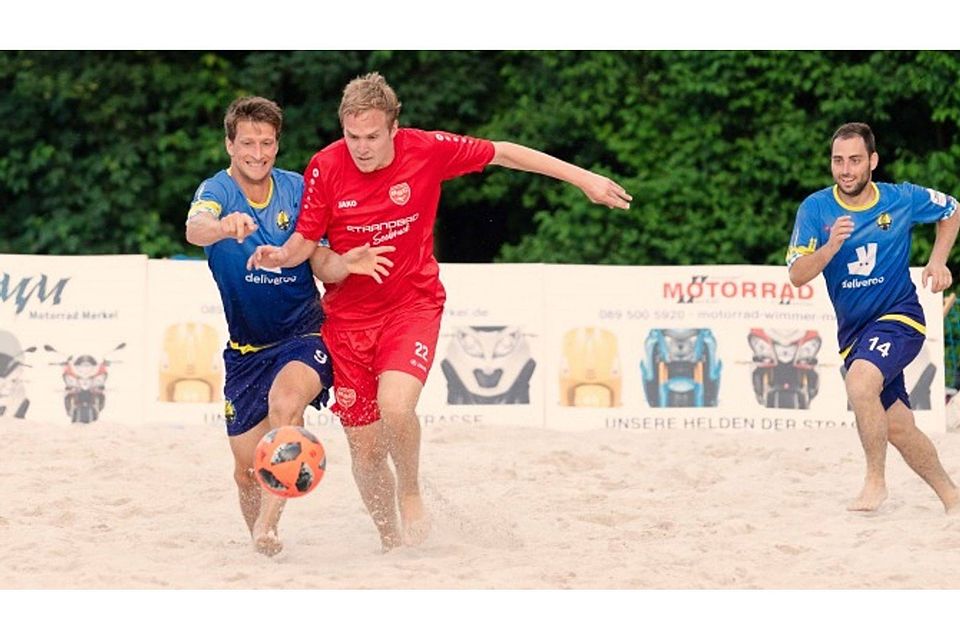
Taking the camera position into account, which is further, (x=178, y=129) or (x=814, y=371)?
(x=178, y=129)

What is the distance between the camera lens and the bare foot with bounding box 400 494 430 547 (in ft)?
26.2

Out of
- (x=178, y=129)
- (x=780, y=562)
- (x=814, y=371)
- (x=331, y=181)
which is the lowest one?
(x=780, y=562)

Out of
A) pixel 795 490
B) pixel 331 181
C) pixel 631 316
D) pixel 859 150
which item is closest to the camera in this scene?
pixel 331 181

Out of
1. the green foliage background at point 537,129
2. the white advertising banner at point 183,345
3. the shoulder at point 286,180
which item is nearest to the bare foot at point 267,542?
the shoulder at point 286,180

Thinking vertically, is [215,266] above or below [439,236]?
below

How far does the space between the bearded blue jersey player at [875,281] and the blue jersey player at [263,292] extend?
113 inches

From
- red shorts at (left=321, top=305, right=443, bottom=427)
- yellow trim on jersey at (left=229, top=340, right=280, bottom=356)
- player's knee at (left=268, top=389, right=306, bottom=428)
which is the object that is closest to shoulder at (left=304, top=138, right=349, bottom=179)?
red shorts at (left=321, top=305, right=443, bottom=427)

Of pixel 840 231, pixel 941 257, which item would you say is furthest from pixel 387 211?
pixel 941 257

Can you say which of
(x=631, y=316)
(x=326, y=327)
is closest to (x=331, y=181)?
(x=326, y=327)

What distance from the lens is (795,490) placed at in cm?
1030

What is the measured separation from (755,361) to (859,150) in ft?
13.4

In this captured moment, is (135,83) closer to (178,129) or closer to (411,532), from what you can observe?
(178,129)

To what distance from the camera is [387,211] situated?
301 inches

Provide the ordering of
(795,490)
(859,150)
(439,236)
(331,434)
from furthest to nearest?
1. (439,236)
2. (331,434)
3. (795,490)
4. (859,150)
